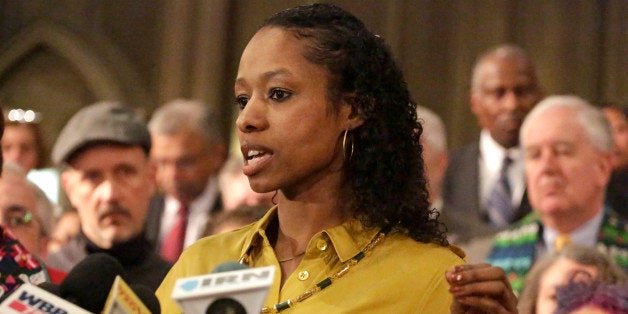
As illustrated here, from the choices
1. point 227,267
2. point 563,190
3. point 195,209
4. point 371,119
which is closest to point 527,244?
point 563,190

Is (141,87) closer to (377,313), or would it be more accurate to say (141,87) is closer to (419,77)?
(419,77)

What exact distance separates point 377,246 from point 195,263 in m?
0.36

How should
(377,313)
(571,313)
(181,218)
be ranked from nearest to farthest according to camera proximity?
(377,313) → (571,313) → (181,218)

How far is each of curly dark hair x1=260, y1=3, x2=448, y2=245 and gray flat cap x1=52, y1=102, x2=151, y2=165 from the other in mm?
1924

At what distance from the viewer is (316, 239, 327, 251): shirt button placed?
7.37 ft

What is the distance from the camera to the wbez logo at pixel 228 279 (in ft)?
5.15

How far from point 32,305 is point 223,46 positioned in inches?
253

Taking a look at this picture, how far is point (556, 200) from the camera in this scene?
4406mm

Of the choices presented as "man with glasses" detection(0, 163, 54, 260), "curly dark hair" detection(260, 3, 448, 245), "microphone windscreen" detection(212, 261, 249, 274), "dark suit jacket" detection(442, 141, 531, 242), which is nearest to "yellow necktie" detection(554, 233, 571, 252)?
"dark suit jacket" detection(442, 141, 531, 242)

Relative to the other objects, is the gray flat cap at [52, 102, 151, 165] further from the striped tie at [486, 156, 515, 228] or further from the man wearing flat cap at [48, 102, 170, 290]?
the striped tie at [486, 156, 515, 228]

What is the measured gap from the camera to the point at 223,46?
Result: 8.06 meters

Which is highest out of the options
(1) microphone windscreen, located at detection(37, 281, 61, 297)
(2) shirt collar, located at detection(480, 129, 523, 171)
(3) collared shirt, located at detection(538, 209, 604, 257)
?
(1) microphone windscreen, located at detection(37, 281, 61, 297)

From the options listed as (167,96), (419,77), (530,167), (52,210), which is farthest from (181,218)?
(167,96)

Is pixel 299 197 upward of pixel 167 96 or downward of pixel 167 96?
upward
